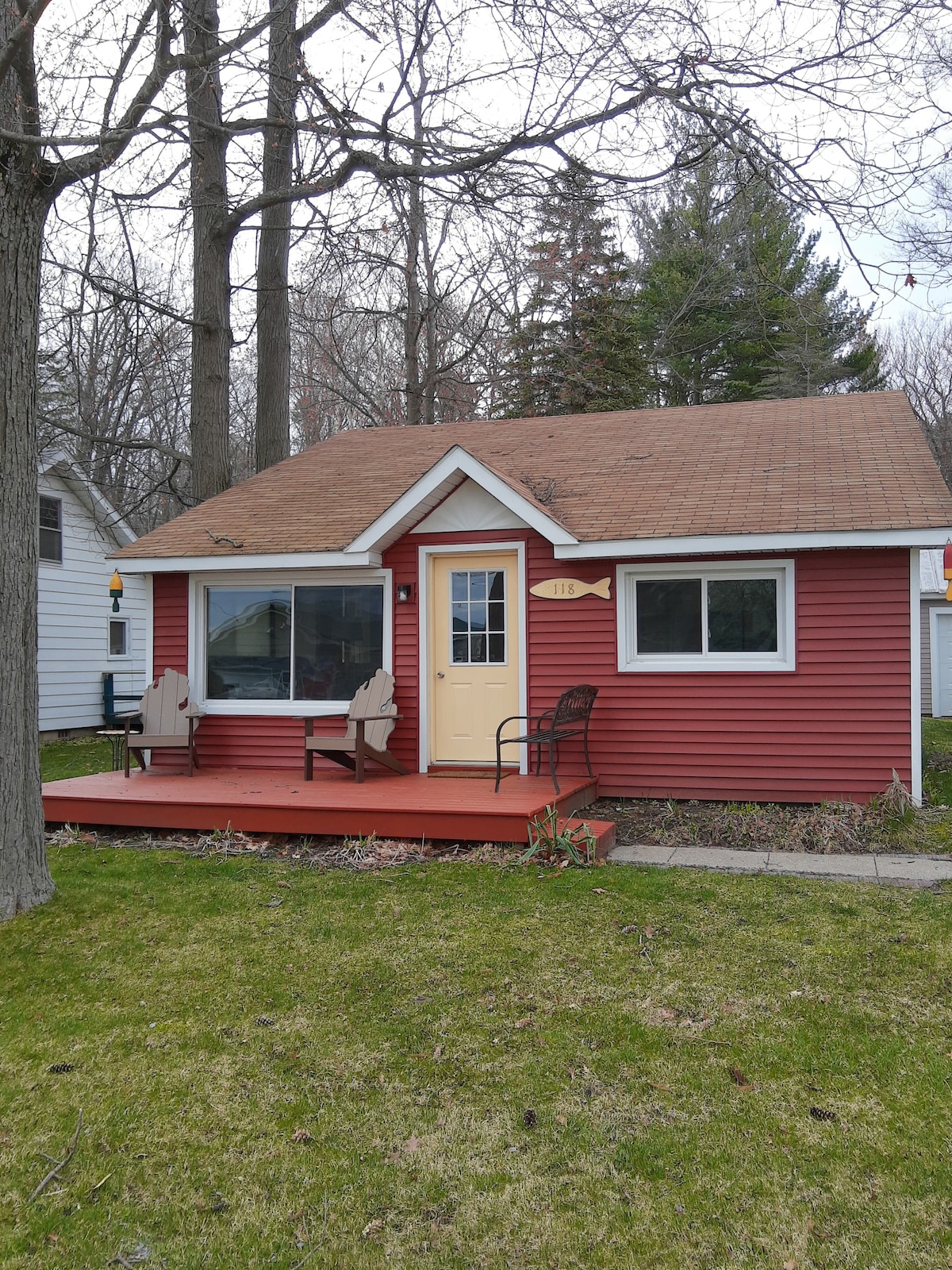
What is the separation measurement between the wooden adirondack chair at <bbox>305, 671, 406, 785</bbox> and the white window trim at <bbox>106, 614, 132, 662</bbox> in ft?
30.9

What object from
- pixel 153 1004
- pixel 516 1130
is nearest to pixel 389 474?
pixel 153 1004

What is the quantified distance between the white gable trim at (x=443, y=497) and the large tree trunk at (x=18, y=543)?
349 cm

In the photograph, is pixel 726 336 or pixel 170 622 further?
pixel 726 336

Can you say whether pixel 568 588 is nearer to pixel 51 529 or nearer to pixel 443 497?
pixel 443 497

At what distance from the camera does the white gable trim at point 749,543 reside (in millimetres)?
7555

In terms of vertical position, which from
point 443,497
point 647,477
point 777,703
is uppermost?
point 647,477

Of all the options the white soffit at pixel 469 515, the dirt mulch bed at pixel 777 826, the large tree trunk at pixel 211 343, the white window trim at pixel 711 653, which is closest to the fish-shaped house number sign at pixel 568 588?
the white window trim at pixel 711 653

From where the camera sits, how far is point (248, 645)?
32.0ft

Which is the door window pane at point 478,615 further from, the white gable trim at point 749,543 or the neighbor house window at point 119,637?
the neighbor house window at point 119,637

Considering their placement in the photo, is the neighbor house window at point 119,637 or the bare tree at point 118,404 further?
the neighbor house window at point 119,637

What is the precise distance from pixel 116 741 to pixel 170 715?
237 cm

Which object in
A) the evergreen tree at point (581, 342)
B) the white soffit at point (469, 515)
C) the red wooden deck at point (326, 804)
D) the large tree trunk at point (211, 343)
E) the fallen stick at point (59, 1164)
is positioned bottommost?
the fallen stick at point (59, 1164)

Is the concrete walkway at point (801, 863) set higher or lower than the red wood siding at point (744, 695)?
lower

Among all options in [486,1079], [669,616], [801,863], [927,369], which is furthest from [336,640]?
[927,369]
